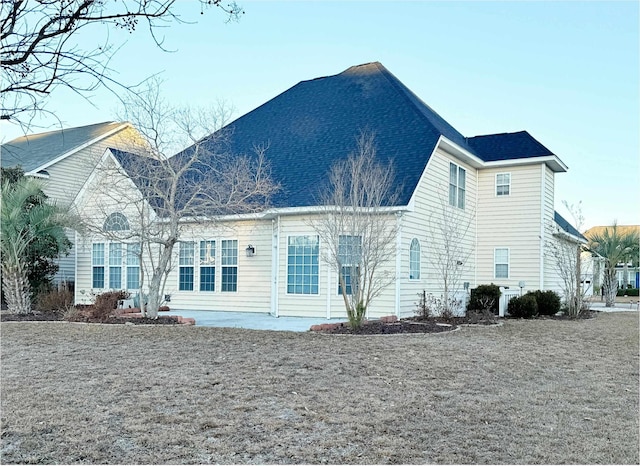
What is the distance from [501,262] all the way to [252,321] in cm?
976

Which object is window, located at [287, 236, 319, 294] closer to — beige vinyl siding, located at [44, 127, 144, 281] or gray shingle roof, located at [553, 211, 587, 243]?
beige vinyl siding, located at [44, 127, 144, 281]

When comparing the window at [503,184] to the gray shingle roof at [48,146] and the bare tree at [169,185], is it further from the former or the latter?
the gray shingle roof at [48,146]

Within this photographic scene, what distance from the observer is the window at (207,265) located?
17359mm

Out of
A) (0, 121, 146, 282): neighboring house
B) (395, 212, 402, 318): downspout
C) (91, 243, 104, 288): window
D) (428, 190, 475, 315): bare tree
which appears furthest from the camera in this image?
(0, 121, 146, 282): neighboring house

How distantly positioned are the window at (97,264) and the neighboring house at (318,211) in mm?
36

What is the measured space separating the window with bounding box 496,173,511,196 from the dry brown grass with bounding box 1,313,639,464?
1004 centimetres

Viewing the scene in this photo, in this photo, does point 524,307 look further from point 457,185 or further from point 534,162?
point 534,162

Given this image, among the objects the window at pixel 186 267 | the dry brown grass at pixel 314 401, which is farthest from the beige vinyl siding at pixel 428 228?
the window at pixel 186 267

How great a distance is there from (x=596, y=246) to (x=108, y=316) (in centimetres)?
2235

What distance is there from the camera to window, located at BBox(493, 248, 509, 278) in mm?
19844

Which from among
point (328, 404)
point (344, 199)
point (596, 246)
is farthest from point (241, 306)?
point (596, 246)

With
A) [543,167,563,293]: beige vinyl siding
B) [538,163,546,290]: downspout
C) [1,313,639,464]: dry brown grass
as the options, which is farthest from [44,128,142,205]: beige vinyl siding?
[543,167,563,293]: beige vinyl siding

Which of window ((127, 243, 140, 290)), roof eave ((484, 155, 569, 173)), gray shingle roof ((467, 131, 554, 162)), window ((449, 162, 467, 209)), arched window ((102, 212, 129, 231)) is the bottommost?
window ((127, 243, 140, 290))

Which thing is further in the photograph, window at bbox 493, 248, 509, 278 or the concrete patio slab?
window at bbox 493, 248, 509, 278
